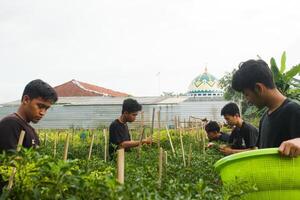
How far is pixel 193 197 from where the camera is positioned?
7.24 ft

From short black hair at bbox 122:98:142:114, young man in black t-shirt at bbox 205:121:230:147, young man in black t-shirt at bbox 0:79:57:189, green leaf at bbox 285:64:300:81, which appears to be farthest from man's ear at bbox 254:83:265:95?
young man in black t-shirt at bbox 205:121:230:147

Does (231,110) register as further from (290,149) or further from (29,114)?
(290,149)

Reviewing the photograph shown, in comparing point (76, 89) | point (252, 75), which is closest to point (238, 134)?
point (252, 75)

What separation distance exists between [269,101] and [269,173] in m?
0.81

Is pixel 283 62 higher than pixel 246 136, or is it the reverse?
pixel 283 62

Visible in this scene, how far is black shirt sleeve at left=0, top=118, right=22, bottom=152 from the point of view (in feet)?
9.53

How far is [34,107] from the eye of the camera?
3.28 metres

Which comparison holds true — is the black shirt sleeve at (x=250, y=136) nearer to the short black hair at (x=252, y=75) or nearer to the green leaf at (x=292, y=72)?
the green leaf at (x=292, y=72)

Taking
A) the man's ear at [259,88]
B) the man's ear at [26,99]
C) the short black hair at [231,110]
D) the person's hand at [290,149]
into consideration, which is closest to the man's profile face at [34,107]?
the man's ear at [26,99]

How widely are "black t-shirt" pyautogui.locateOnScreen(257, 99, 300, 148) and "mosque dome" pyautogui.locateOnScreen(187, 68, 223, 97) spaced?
124 ft

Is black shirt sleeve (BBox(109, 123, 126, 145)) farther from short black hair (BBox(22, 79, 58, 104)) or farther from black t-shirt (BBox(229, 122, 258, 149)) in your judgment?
short black hair (BBox(22, 79, 58, 104))

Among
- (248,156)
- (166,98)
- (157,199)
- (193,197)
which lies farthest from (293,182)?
(166,98)

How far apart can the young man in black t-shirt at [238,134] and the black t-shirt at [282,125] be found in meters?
2.40

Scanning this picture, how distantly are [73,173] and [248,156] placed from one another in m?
0.82
